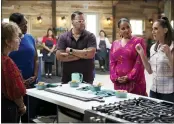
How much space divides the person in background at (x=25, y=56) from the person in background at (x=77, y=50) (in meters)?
0.34

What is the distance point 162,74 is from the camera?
255cm

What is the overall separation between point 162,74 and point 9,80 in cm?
133

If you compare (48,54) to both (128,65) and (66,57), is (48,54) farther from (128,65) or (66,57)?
(128,65)

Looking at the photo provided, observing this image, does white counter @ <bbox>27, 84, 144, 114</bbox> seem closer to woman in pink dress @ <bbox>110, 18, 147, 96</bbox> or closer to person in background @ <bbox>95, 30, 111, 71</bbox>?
woman in pink dress @ <bbox>110, 18, 147, 96</bbox>

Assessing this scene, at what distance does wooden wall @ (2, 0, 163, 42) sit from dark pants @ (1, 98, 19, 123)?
25.2 ft

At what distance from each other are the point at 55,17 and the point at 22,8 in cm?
121

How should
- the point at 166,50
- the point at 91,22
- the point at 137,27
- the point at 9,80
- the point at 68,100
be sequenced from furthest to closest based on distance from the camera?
1. the point at 137,27
2. the point at 91,22
3. the point at 166,50
4. the point at 68,100
5. the point at 9,80

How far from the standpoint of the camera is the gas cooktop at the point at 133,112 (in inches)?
66.2

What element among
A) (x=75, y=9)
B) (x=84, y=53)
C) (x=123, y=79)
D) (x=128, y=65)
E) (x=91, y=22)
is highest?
(x=75, y=9)

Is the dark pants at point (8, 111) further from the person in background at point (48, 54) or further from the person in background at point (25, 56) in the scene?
the person in background at point (48, 54)

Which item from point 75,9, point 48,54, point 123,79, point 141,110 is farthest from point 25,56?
point 75,9

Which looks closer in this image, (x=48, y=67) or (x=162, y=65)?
(x=162, y=65)

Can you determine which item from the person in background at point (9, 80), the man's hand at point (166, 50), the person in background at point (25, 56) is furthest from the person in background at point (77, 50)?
the person in background at point (9, 80)

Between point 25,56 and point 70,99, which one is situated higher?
point 25,56
